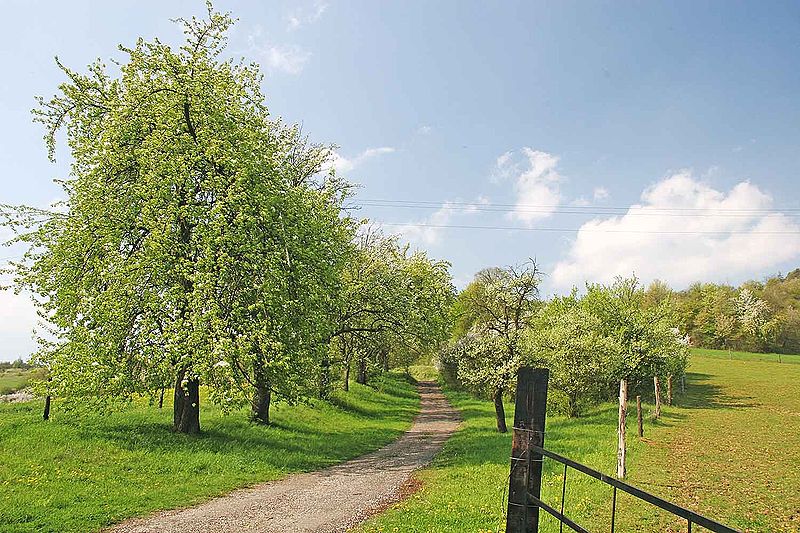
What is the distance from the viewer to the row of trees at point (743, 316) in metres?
95.9

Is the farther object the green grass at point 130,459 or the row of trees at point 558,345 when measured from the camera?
the row of trees at point 558,345

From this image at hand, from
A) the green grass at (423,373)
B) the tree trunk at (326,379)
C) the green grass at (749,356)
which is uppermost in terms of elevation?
the tree trunk at (326,379)

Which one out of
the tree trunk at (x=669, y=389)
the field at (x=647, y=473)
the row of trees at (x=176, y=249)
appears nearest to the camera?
the field at (x=647, y=473)

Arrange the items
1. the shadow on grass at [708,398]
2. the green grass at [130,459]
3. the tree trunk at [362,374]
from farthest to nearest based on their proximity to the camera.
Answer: the tree trunk at [362,374]
the shadow on grass at [708,398]
the green grass at [130,459]

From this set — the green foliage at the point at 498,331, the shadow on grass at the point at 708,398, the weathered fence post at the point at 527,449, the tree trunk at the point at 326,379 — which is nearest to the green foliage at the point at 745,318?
the shadow on grass at the point at 708,398

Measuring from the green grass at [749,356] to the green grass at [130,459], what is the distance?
83240 mm

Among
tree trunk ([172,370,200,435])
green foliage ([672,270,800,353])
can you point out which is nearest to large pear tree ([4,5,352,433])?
tree trunk ([172,370,200,435])

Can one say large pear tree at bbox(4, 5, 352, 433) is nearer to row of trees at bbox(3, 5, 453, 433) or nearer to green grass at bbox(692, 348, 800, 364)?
row of trees at bbox(3, 5, 453, 433)

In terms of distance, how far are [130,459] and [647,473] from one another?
17159 millimetres

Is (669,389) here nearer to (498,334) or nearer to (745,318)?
(498,334)

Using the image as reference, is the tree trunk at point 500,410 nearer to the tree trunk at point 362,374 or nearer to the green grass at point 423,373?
Answer: the tree trunk at point 362,374

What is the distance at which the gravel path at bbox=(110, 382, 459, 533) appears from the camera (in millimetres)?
12047

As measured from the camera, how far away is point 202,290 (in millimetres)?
17328

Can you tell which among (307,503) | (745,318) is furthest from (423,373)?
(307,503)
